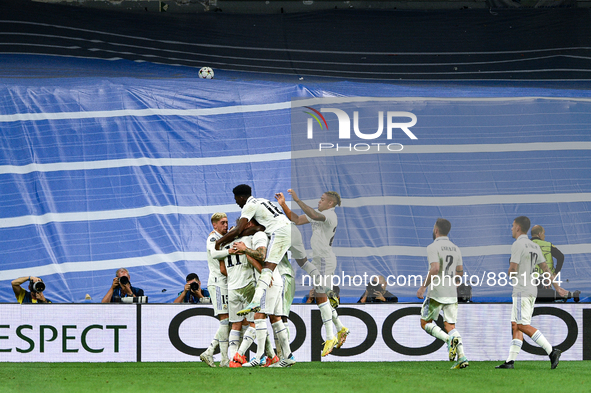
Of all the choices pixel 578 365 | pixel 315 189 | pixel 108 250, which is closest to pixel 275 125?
pixel 315 189

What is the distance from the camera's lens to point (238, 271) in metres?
8.37

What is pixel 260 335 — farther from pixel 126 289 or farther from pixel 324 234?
pixel 126 289

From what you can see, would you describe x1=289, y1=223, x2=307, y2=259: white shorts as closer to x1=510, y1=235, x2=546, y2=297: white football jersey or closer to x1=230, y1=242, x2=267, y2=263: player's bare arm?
x1=230, y1=242, x2=267, y2=263: player's bare arm

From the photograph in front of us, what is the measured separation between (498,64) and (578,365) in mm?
8873

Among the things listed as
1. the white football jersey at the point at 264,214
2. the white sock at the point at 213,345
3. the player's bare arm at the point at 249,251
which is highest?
the white football jersey at the point at 264,214

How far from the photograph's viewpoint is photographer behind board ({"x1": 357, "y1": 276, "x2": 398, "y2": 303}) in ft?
35.2

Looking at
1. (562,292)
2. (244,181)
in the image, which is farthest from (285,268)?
(244,181)

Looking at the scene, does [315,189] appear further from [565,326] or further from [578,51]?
[578,51]

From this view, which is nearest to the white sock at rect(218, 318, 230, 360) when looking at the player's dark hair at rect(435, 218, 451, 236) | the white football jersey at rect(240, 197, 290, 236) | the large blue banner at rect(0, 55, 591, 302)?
the white football jersey at rect(240, 197, 290, 236)

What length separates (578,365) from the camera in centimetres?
935

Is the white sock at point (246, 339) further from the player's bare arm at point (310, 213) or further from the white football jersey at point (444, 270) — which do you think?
the player's bare arm at point (310, 213)

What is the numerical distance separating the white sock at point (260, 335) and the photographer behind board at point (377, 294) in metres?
2.89

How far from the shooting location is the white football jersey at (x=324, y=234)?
1012 centimetres

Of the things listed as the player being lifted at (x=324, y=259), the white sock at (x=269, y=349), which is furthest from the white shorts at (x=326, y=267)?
the white sock at (x=269, y=349)
